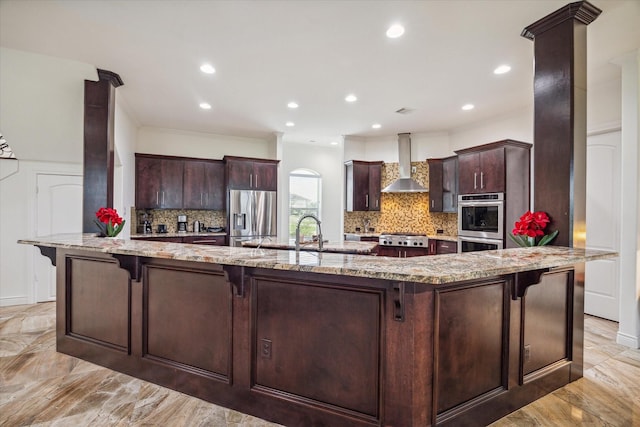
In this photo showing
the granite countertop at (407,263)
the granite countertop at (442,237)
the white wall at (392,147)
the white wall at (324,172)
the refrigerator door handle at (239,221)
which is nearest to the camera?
the granite countertop at (407,263)

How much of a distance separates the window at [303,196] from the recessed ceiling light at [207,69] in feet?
13.0

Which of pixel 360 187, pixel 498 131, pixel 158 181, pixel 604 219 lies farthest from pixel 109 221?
pixel 498 131

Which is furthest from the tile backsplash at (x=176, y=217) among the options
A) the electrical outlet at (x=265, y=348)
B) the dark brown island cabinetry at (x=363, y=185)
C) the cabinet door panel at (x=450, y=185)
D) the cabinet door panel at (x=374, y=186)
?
the electrical outlet at (x=265, y=348)

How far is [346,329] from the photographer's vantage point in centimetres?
178

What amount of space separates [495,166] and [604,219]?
4.78 ft

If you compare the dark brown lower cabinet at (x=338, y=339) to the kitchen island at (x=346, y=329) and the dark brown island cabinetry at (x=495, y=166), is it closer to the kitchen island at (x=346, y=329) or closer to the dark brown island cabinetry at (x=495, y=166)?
the kitchen island at (x=346, y=329)

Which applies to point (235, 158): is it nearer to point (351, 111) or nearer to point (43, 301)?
point (351, 111)

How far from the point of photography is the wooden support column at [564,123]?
A: 249 cm

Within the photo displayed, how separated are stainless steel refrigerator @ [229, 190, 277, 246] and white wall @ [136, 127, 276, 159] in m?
1.08

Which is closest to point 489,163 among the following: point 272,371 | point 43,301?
point 272,371

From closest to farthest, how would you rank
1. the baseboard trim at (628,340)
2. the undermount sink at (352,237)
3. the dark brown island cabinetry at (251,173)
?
the baseboard trim at (628,340), the dark brown island cabinetry at (251,173), the undermount sink at (352,237)

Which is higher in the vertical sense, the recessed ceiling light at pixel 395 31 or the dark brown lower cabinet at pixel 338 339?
the recessed ceiling light at pixel 395 31

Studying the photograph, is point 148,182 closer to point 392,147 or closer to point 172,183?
point 172,183

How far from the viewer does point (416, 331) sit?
160cm
